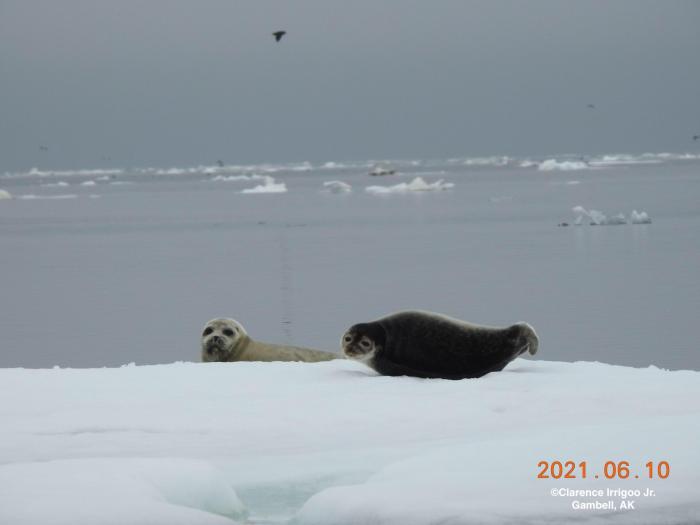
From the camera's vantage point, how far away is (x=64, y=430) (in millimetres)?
4730

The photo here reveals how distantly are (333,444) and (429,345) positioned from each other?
1.48 m

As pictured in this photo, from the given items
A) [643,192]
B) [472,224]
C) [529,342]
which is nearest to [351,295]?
[529,342]

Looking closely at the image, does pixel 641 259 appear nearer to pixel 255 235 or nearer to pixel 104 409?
pixel 255 235

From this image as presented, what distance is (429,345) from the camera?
19.3 ft

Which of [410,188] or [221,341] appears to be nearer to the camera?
[221,341]

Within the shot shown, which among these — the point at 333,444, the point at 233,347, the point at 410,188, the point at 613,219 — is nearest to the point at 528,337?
the point at 333,444

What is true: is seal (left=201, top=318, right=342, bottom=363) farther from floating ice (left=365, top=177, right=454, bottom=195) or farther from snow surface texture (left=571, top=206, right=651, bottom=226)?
floating ice (left=365, top=177, right=454, bottom=195)

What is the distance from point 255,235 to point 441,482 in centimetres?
2407

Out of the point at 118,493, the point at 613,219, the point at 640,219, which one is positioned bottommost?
the point at 118,493

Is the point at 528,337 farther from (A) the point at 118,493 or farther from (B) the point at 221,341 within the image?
(A) the point at 118,493

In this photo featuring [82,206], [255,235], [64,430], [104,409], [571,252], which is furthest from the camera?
[82,206]
